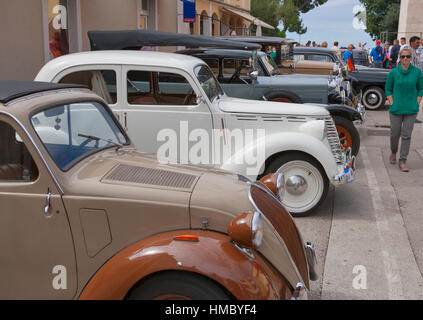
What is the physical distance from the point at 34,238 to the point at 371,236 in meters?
3.57

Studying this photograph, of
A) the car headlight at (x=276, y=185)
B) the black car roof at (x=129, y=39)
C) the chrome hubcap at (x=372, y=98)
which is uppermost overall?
the black car roof at (x=129, y=39)

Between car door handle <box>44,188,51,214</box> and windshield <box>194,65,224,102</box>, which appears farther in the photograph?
windshield <box>194,65,224,102</box>

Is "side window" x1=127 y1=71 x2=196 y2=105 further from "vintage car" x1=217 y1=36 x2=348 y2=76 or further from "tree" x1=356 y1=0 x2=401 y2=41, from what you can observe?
"tree" x1=356 y1=0 x2=401 y2=41

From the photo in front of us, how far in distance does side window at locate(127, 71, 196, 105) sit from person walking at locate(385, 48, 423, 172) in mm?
3827

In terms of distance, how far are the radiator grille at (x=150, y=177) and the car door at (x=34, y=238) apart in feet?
1.15

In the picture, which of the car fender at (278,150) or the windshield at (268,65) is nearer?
the car fender at (278,150)

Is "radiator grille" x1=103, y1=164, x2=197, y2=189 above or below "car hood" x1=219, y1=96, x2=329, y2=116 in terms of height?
below

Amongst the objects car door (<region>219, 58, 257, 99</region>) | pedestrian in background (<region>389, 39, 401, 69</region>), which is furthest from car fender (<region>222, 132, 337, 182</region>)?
pedestrian in background (<region>389, 39, 401, 69</region>)

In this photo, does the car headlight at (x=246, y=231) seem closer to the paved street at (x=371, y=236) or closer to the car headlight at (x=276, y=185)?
the car headlight at (x=276, y=185)

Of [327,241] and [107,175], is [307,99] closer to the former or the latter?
[327,241]

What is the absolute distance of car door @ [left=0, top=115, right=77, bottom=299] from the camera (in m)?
2.64

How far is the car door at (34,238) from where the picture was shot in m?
2.64

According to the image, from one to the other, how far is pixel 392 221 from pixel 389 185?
165 centimetres

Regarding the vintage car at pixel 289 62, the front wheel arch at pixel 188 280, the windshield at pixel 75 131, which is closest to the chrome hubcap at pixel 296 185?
the windshield at pixel 75 131
